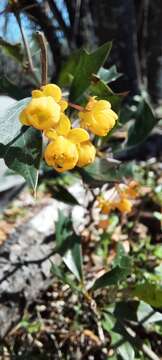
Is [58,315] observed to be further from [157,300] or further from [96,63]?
[96,63]

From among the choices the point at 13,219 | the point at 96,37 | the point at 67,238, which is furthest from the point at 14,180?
the point at 96,37

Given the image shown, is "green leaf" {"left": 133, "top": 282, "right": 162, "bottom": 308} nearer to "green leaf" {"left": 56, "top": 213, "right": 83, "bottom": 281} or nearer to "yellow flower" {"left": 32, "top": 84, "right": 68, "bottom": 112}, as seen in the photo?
"green leaf" {"left": 56, "top": 213, "right": 83, "bottom": 281}

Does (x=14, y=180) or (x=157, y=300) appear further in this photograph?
(x=14, y=180)

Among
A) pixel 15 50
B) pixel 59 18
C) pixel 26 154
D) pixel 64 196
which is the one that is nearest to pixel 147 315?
pixel 64 196

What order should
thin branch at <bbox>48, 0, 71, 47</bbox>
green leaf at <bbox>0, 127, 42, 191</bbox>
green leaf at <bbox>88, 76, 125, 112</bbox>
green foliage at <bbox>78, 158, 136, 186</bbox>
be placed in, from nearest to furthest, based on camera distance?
green leaf at <bbox>0, 127, 42, 191</bbox>, green leaf at <bbox>88, 76, 125, 112</bbox>, green foliage at <bbox>78, 158, 136, 186</bbox>, thin branch at <bbox>48, 0, 71, 47</bbox>

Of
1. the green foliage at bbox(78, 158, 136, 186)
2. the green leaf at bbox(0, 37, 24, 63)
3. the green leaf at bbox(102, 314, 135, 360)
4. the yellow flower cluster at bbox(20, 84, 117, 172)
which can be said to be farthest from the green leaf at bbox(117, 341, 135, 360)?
the green leaf at bbox(0, 37, 24, 63)

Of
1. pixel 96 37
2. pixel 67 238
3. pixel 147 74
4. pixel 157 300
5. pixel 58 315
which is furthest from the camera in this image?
pixel 147 74
